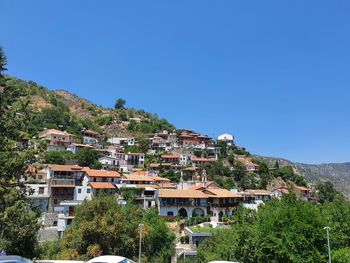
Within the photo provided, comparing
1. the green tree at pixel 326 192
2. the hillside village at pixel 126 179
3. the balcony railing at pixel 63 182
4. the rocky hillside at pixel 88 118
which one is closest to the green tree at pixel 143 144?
the hillside village at pixel 126 179

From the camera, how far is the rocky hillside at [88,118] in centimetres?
10025

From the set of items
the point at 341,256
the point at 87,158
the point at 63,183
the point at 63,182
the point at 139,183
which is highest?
the point at 87,158

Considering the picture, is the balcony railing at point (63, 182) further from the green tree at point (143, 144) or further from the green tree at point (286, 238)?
the green tree at point (143, 144)

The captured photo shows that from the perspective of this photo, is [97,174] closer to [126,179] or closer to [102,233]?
[126,179]

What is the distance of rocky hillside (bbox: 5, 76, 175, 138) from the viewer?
100 meters

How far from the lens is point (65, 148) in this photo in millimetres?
79625

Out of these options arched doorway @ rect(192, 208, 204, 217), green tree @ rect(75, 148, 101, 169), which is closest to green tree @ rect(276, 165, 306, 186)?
arched doorway @ rect(192, 208, 204, 217)

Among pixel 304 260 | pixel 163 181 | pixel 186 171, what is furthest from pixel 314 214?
pixel 186 171

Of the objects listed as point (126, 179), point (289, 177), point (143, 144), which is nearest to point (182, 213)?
point (126, 179)

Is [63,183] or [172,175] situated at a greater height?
[172,175]

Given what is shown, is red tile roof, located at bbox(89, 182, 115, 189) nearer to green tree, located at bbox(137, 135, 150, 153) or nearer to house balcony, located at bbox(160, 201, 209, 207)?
house balcony, located at bbox(160, 201, 209, 207)

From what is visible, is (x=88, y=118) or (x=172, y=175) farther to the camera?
(x=88, y=118)

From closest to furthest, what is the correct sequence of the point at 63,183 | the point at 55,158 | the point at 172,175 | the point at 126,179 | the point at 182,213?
1. the point at 63,183
2. the point at 182,213
3. the point at 126,179
4. the point at 55,158
5. the point at 172,175

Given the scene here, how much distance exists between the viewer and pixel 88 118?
128m
